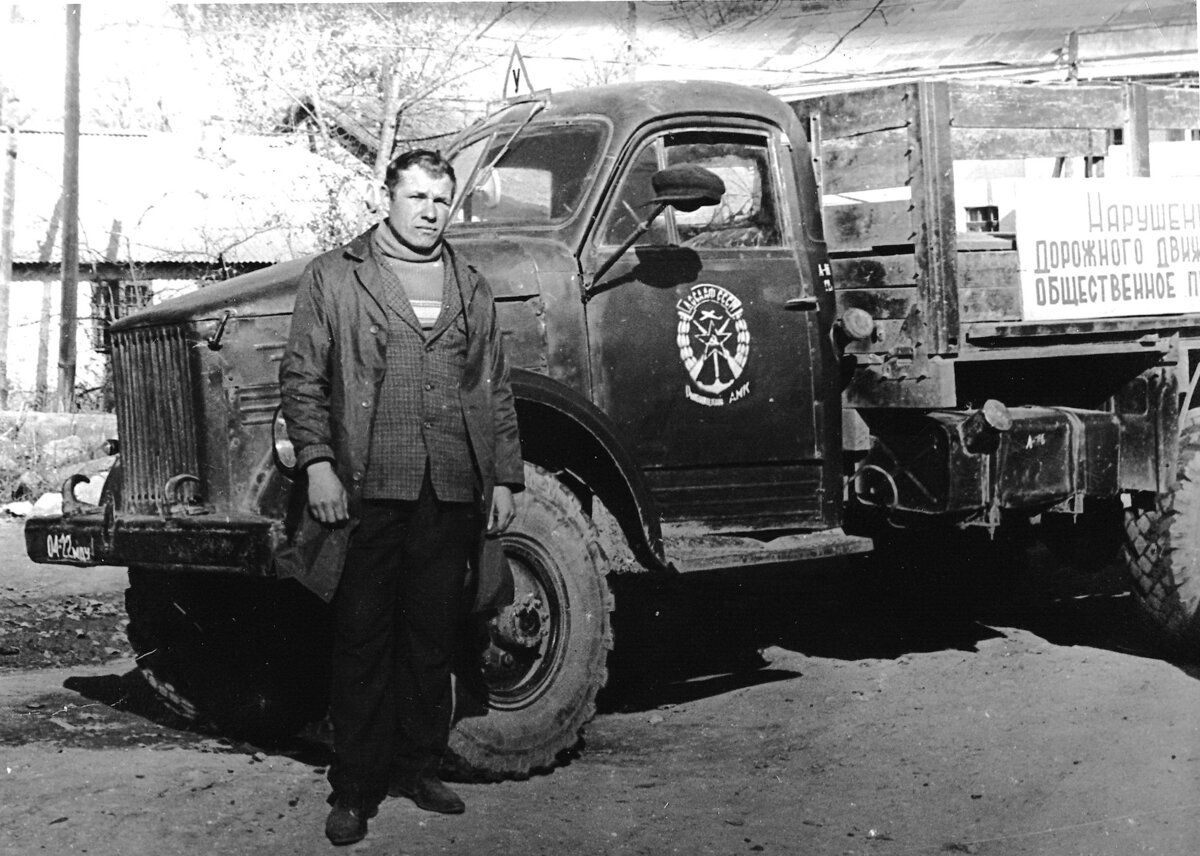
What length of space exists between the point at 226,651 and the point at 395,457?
1873 mm

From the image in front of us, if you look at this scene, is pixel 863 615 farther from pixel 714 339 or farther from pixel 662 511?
pixel 714 339

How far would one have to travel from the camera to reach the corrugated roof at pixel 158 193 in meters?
21.8

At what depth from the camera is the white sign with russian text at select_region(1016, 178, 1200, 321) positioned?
6.51m

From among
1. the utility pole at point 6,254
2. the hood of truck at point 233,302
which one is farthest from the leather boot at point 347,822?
the utility pole at point 6,254

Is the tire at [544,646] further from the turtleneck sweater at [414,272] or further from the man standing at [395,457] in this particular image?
the turtleneck sweater at [414,272]

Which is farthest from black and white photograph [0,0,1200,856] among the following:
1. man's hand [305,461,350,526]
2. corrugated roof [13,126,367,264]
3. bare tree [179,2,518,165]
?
corrugated roof [13,126,367,264]

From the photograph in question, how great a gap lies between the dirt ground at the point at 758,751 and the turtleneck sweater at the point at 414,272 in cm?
149

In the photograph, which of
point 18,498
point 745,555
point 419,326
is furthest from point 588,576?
point 18,498

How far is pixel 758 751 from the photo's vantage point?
5.72 metres

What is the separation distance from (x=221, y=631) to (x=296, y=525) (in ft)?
4.33

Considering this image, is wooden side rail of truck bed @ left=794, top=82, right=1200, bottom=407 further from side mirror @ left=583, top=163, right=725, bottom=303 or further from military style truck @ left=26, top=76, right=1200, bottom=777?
side mirror @ left=583, top=163, right=725, bottom=303

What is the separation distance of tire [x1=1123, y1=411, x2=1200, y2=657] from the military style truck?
0.04 feet

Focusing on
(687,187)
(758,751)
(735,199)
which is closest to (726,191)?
(735,199)

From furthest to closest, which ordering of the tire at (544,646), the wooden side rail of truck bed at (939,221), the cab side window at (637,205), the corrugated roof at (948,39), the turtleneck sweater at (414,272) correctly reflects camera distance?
1. the corrugated roof at (948,39)
2. the wooden side rail of truck bed at (939,221)
3. the cab side window at (637,205)
4. the tire at (544,646)
5. the turtleneck sweater at (414,272)
